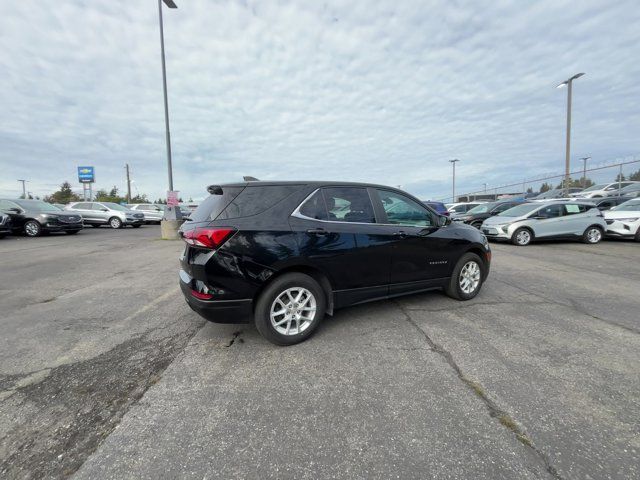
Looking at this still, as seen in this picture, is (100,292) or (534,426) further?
(100,292)

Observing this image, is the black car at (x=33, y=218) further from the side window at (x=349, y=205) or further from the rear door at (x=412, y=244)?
the rear door at (x=412, y=244)

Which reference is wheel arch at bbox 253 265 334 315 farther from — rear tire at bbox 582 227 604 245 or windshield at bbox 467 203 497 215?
windshield at bbox 467 203 497 215

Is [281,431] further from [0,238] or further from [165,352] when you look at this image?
[0,238]

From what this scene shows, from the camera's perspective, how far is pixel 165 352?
311 cm

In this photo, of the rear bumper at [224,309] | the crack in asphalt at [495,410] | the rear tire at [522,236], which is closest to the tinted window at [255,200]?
the rear bumper at [224,309]

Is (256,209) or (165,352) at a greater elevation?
(256,209)

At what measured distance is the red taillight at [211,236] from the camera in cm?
294

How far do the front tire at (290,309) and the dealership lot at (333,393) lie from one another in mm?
161

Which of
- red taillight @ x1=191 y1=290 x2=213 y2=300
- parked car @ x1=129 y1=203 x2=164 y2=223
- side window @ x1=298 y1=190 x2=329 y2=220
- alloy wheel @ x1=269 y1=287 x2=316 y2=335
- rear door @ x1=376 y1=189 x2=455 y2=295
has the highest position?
parked car @ x1=129 y1=203 x2=164 y2=223

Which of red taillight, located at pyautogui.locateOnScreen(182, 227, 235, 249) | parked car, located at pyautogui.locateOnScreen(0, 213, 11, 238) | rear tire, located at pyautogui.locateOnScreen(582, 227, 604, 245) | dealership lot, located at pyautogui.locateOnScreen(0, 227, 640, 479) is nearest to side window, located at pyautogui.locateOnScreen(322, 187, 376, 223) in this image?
red taillight, located at pyautogui.locateOnScreen(182, 227, 235, 249)

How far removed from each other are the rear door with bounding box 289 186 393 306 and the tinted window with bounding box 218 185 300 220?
25 cm

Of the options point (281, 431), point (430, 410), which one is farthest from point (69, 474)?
point (430, 410)

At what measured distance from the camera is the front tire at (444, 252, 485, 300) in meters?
4.51

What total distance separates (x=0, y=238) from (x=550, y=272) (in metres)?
19.6
